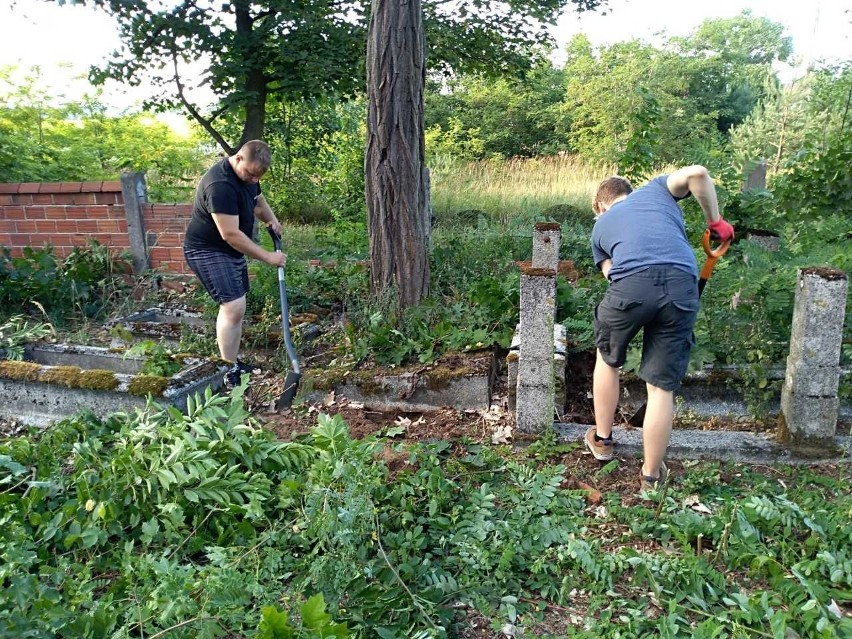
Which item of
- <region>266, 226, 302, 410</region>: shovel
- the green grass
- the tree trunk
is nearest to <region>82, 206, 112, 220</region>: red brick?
<region>266, 226, 302, 410</region>: shovel

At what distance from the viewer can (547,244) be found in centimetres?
489

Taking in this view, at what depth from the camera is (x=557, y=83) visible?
2683 cm

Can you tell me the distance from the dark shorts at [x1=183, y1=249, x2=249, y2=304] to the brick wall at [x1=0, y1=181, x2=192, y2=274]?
224 cm

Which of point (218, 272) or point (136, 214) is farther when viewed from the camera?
point (136, 214)

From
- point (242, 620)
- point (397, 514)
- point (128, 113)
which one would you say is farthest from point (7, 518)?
point (128, 113)

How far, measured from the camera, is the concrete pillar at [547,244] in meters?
4.71

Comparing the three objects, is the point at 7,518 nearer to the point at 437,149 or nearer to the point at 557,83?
the point at 437,149

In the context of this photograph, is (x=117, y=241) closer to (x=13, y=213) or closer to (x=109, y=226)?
(x=109, y=226)

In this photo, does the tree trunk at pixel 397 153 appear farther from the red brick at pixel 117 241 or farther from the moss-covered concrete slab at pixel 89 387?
the red brick at pixel 117 241

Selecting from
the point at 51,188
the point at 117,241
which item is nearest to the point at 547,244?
the point at 117,241

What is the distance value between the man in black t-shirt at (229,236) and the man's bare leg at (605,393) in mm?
2470

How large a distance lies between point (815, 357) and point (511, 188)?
11752 millimetres

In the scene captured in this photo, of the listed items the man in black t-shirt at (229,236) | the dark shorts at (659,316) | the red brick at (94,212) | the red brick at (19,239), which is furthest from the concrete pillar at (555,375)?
the red brick at (19,239)

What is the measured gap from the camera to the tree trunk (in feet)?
15.5
